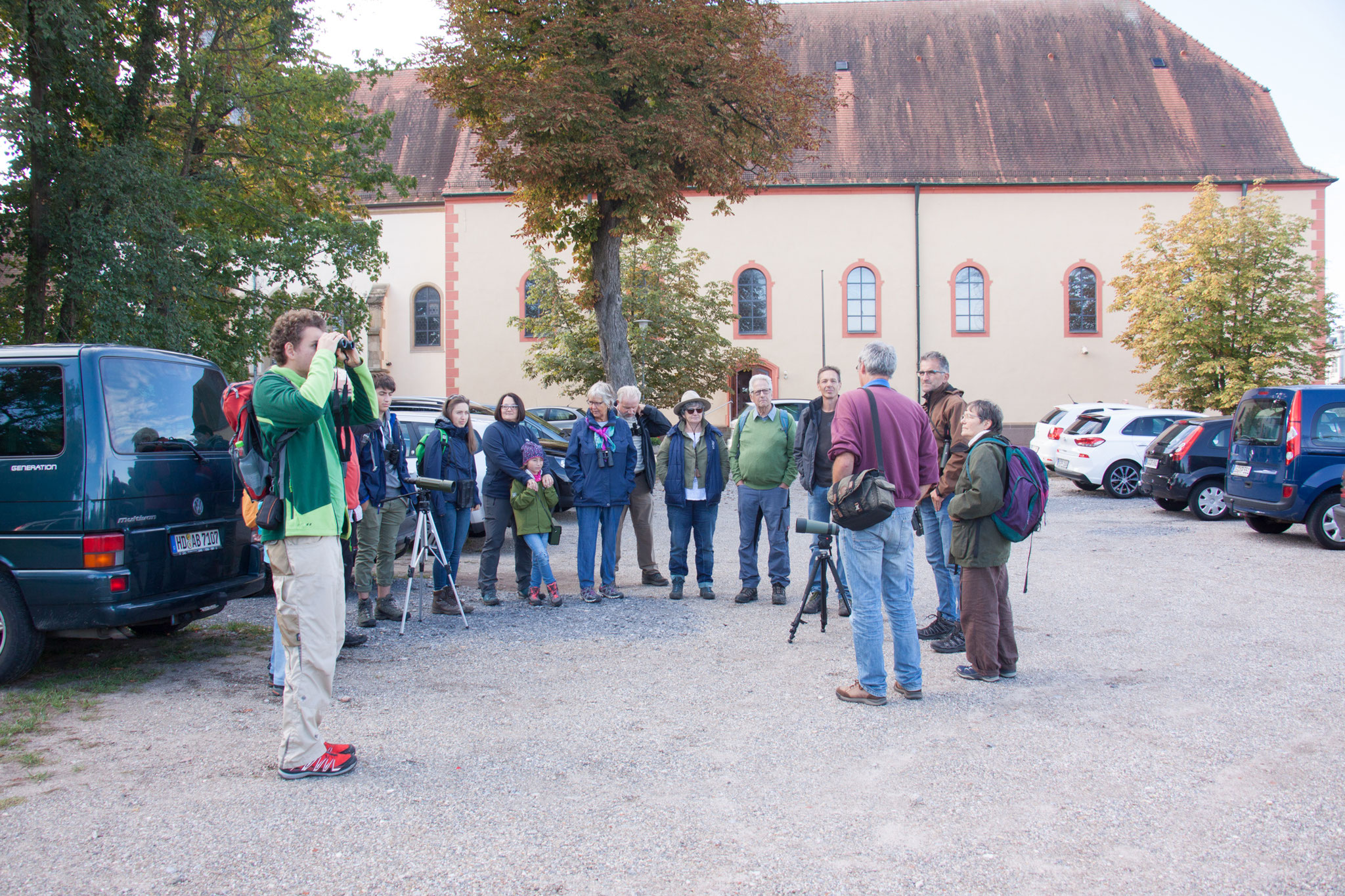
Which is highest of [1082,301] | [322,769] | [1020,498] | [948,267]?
[948,267]

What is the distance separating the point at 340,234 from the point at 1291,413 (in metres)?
13.1

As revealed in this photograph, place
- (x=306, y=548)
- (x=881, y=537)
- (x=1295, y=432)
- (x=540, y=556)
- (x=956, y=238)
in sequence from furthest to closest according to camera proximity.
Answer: (x=956, y=238) < (x=1295, y=432) < (x=540, y=556) < (x=881, y=537) < (x=306, y=548)

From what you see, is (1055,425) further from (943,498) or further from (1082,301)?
(1082,301)

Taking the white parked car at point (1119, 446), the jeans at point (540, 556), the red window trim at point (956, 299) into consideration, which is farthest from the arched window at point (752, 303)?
the jeans at point (540, 556)

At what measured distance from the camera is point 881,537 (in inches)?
184

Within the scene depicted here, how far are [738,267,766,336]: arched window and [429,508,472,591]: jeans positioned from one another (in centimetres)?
2246

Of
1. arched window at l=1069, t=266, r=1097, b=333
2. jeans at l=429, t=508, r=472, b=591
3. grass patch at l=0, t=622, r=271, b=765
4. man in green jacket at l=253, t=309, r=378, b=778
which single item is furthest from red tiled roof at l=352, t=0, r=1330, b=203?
man in green jacket at l=253, t=309, r=378, b=778

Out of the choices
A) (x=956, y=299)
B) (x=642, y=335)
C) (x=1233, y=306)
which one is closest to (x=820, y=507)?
(x=642, y=335)

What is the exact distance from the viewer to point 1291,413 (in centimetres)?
1011

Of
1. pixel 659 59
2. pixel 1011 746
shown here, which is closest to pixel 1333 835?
pixel 1011 746

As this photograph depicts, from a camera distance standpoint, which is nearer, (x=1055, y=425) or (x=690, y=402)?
(x=690, y=402)

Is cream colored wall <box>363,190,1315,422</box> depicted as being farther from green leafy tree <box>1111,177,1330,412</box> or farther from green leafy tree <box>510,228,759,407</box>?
→ green leafy tree <box>510,228,759,407</box>

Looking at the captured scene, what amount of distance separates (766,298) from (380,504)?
23.5m

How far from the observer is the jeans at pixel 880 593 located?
15.3 feet
